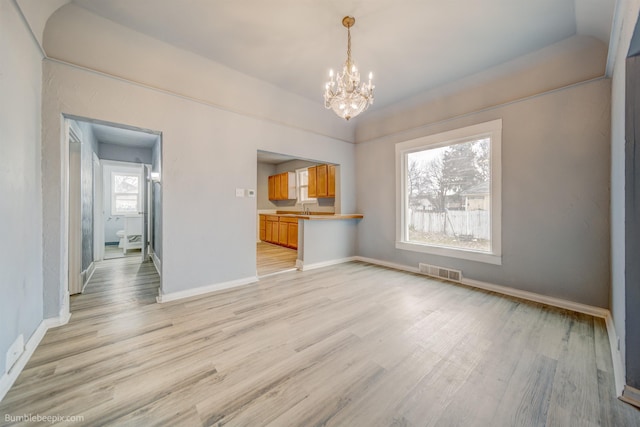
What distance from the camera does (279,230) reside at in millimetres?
6859

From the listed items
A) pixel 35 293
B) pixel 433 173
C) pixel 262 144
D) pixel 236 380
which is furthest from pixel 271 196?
pixel 236 380

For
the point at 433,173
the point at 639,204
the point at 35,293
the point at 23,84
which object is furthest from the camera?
the point at 433,173

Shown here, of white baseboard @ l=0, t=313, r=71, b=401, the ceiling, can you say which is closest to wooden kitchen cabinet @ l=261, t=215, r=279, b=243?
the ceiling

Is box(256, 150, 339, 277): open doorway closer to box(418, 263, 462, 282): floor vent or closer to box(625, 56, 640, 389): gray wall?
box(418, 263, 462, 282): floor vent

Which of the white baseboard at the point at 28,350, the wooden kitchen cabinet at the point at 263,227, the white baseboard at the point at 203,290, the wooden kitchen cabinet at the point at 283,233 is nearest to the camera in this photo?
the white baseboard at the point at 28,350

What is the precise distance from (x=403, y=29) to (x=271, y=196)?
636 centimetres

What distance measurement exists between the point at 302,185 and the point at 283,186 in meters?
0.71

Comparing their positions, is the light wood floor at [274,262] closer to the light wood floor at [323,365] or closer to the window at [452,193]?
the light wood floor at [323,365]

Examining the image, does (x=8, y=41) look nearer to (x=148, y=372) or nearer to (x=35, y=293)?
(x=35, y=293)

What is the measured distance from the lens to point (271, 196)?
815 centimetres

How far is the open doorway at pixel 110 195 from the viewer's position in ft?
9.93

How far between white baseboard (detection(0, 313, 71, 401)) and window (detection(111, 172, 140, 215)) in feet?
18.6

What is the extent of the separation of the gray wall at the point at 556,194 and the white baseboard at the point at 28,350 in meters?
4.52

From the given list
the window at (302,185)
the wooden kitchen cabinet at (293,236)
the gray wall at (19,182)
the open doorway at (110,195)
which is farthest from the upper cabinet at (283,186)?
the gray wall at (19,182)
